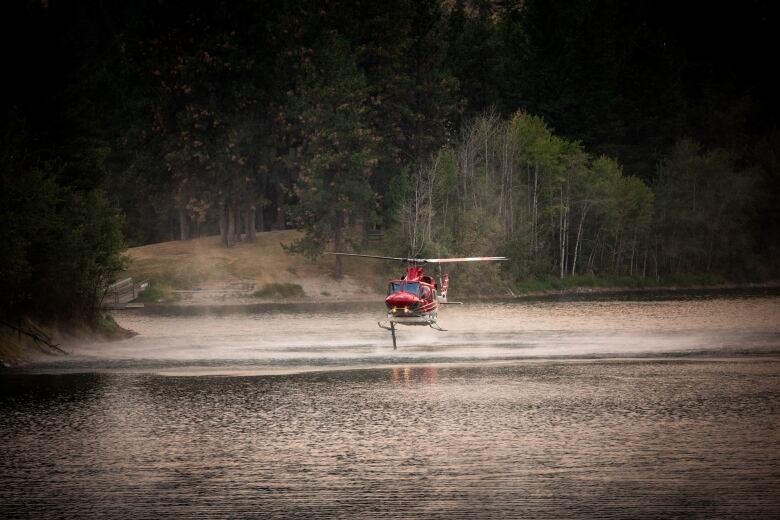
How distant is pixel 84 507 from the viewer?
21234 mm

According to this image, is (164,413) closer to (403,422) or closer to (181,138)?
(403,422)

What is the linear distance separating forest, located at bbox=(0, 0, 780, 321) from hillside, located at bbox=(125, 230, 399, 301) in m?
2.62

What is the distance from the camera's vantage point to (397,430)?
97.7ft

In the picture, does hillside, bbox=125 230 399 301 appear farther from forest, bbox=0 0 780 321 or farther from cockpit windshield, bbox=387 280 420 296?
cockpit windshield, bbox=387 280 420 296

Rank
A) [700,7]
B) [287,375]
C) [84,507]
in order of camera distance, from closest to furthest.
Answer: [84,507] → [287,375] → [700,7]

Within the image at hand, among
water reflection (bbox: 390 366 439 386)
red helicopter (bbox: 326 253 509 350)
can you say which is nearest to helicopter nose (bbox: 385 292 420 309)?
red helicopter (bbox: 326 253 509 350)

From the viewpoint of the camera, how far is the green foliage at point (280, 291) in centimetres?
10469

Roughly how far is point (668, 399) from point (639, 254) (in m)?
95.9

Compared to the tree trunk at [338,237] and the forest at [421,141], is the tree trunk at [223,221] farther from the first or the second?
the tree trunk at [338,237]

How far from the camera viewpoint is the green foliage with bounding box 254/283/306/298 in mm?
104688

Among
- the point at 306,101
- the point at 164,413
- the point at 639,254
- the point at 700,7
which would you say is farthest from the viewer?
the point at 700,7

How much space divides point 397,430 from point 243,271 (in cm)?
7935

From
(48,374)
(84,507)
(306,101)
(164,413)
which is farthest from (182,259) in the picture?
(84,507)

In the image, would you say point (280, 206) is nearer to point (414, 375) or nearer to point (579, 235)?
point (579, 235)
